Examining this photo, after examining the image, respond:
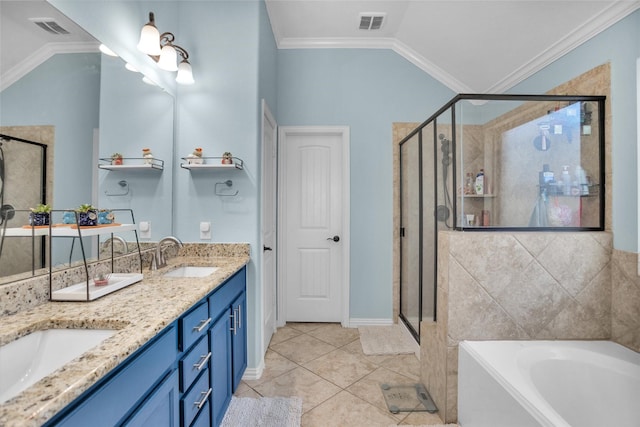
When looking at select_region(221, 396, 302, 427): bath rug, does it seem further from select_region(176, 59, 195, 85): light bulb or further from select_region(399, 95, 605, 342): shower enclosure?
select_region(176, 59, 195, 85): light bulb

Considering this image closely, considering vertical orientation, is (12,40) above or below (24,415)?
above

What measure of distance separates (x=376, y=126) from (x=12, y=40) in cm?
274

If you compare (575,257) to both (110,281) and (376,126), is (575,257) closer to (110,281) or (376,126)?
(376,126)

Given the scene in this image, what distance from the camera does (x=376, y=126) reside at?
10.4 feet

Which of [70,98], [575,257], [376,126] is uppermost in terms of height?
[376,126]

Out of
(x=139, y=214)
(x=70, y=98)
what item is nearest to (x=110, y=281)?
(x=139, y=214)

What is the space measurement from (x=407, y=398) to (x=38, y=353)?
1986 millimetres

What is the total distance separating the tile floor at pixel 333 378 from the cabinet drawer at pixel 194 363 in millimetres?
793

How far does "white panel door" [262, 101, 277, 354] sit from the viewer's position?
8.66 feet

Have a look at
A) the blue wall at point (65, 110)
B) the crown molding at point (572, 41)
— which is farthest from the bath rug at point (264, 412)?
the crown molding at point (572, 41)

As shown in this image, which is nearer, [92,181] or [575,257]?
[92,181]

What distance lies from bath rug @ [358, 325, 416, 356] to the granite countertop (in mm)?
1638

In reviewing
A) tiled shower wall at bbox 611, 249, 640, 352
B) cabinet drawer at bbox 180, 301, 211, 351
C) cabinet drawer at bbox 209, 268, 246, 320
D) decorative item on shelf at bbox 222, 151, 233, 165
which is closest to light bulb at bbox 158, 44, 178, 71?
decorative item on shelf at bbox 222, 151, 233, 165

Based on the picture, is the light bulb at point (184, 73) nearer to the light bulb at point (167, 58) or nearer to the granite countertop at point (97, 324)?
the light bulb at point (167, 58)
